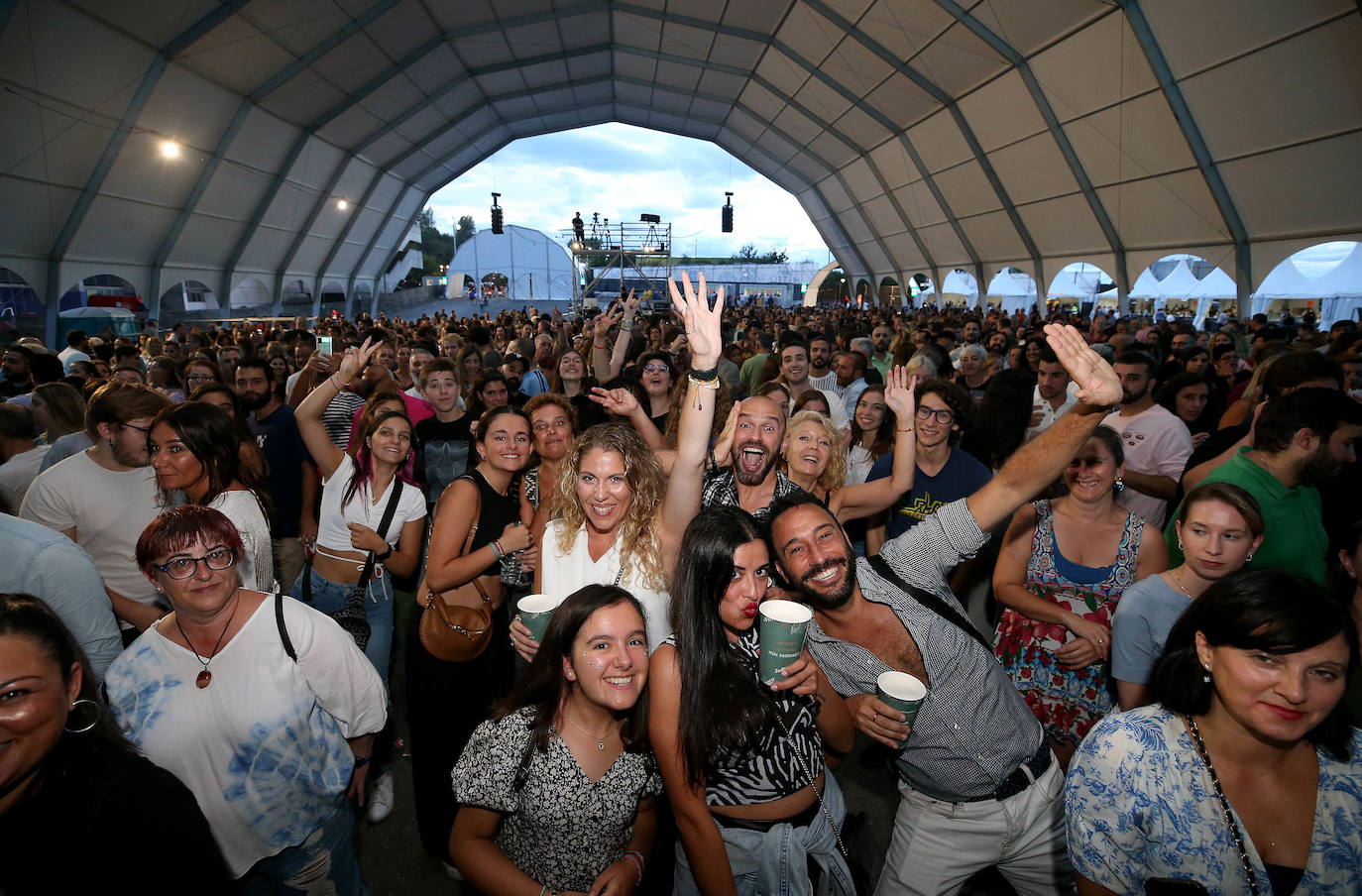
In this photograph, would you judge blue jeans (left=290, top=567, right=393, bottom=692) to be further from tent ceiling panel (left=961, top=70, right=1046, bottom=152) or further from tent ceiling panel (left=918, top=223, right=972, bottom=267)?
tent ceiling panel (left=918, top=223, right=972, bottom=267)

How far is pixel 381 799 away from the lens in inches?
113

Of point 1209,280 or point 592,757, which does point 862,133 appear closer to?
point 1209,280

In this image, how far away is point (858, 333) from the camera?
9227 mm

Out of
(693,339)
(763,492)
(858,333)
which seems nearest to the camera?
(693,339)

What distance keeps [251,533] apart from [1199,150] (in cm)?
1544

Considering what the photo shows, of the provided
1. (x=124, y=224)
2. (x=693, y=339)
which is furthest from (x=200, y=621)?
(x=124, y=224)

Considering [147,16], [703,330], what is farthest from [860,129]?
[703,330]

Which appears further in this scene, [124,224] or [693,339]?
[124,224]

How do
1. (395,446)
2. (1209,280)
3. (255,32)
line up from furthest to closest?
(1209,280), (255,32), (395,446)

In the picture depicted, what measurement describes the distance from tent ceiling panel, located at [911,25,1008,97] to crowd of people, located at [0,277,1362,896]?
1285 centimetres

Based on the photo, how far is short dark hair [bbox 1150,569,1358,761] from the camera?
1290mm

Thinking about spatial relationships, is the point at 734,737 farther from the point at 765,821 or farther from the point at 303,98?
the point at 303,98

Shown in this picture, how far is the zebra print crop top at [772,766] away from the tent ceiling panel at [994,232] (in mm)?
19323

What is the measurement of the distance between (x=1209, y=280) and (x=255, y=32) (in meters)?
24.2
